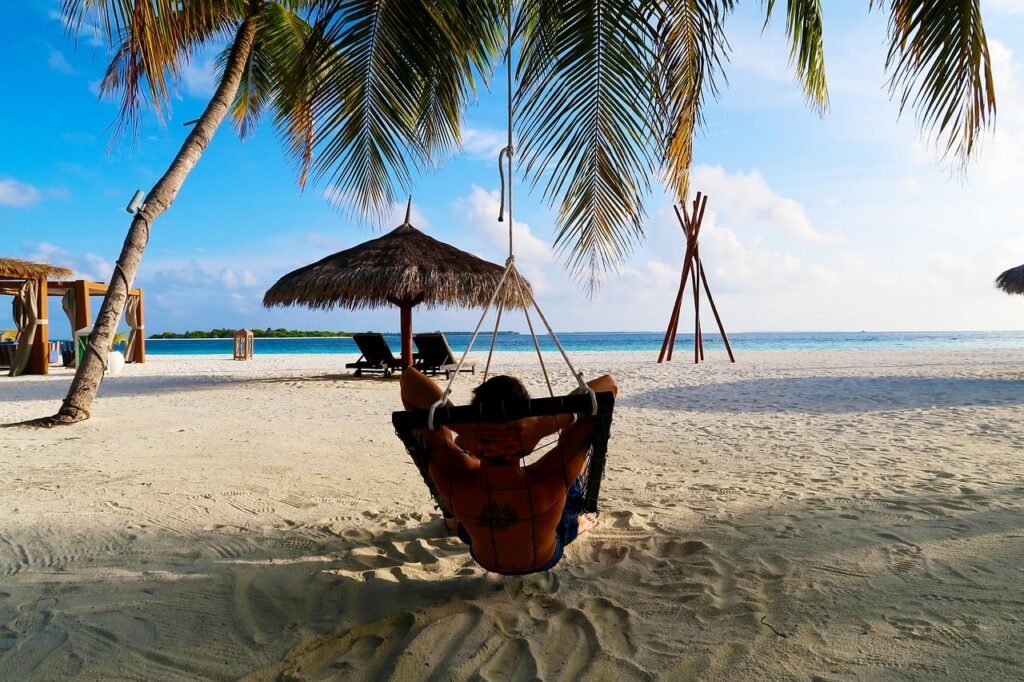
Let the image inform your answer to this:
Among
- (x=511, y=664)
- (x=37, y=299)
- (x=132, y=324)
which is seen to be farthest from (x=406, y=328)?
(x=511, y=664)

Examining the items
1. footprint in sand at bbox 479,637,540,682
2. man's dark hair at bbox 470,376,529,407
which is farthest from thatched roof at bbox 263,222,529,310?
footprint in sand at bbox 479,637,540,682

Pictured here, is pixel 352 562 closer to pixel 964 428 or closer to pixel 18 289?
pixel 964 428

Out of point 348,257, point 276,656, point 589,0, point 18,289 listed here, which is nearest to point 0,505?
point 276,656

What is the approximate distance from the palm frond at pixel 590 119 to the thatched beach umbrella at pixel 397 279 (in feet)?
15.9

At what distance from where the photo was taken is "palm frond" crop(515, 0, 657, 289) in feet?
10.4

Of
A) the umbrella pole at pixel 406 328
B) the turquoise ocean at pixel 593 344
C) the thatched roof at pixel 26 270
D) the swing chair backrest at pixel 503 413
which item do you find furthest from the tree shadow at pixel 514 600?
the turquoise ocean at pixel 593 344

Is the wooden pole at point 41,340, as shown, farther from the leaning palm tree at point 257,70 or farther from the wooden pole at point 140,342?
the leaning palm tree at point 257,70

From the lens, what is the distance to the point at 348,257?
9.02m

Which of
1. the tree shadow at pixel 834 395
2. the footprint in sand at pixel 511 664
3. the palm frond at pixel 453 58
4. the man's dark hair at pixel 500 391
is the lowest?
the footprint in sand at pixel 511 664

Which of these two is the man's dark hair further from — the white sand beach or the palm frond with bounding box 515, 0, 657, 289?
the palm frond with bounding box 515, 0, 657, 289

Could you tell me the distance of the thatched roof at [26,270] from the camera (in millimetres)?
9508

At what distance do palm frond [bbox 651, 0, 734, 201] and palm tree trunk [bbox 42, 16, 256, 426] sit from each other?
173 inches

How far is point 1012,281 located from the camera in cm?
1080

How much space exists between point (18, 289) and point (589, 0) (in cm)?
1162
